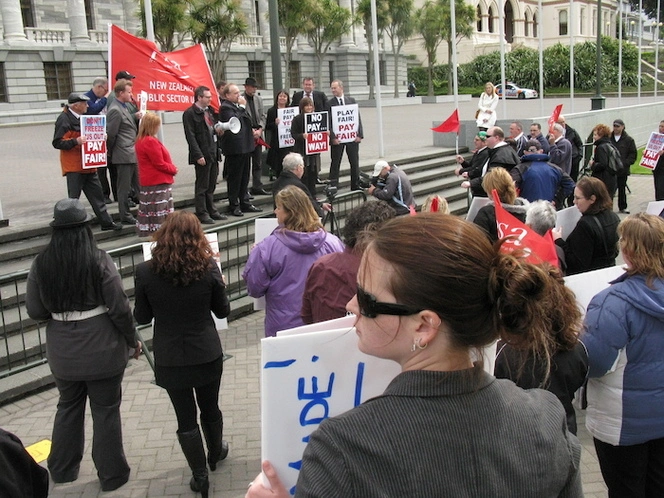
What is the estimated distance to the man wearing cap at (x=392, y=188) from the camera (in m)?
8.99

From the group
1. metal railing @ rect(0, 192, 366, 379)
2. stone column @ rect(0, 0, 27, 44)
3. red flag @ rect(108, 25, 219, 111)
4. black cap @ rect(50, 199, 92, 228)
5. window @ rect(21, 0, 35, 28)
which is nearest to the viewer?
black cap @ rect(50, 199, 92, 228)

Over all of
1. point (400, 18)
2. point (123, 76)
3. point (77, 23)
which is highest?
point (400, 18)

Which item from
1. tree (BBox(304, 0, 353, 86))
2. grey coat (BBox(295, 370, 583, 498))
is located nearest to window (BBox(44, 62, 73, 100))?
tree (BBox(304, 0, 353, 86))

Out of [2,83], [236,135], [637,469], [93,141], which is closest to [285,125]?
[236,135]

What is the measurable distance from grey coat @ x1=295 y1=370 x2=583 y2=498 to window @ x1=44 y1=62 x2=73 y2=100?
4164 centimetres

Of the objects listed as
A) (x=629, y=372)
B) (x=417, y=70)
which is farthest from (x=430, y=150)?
(x=417, y=70)

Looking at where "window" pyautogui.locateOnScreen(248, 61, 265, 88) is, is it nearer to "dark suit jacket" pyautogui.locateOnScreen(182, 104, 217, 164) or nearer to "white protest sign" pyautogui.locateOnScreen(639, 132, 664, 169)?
"white protest sign" pyautogui.locateOnScreen(639, 132, 664, 169)

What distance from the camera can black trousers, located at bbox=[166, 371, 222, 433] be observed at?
4.16 metres

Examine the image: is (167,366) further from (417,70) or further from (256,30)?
(417,70)

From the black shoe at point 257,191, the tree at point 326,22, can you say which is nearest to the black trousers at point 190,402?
the black shoe at point 257,191

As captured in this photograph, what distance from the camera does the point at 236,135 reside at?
1012cm

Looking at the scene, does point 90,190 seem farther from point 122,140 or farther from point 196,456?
point 196,456

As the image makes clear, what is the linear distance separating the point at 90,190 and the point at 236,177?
2.32 m

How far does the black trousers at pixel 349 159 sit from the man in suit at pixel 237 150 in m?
2.17
